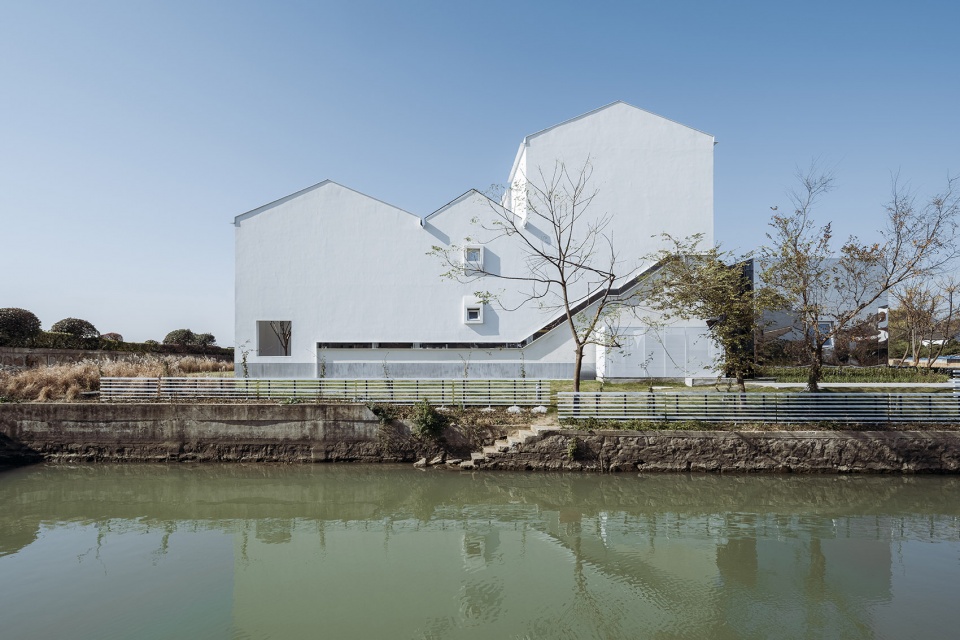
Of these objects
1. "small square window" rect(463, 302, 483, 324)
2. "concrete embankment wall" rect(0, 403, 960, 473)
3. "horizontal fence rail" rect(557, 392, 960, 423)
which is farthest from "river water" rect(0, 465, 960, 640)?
"small square window" rect(463, 302, 483, 324)

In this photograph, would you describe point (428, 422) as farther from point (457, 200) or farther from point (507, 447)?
point (457, 200)

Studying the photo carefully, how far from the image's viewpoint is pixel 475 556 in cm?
862

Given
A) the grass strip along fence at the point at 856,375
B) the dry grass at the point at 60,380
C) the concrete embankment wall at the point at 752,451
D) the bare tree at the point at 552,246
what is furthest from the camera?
the bare tree at the point at 552,246

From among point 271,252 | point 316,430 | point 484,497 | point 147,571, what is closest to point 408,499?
point 484,497

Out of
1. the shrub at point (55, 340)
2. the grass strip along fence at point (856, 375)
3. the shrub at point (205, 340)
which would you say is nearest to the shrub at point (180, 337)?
the shrub at point (205, 340)

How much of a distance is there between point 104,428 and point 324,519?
8730mm

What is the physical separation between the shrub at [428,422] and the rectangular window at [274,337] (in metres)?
10.7

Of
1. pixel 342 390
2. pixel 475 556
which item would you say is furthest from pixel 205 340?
pixel 475 556

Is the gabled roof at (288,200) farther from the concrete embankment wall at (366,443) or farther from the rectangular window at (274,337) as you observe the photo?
the concrete embankment wall at (366,443)

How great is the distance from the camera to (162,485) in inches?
500

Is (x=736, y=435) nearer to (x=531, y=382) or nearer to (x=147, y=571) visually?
(x=531, y=382)

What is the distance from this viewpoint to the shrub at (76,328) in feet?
98.0

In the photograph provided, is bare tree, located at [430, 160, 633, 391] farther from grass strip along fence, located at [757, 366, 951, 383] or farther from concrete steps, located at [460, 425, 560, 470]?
concrete steps, located at [460, 425, 560, 470]

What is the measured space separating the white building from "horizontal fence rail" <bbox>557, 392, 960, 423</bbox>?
24.3 feet
